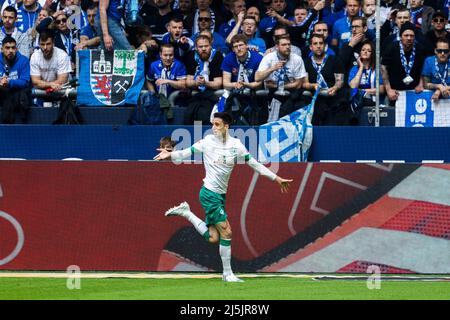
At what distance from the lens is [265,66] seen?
19047 mm

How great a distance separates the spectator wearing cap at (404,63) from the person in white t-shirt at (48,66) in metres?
4.95

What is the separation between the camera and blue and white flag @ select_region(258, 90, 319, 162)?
1811 centimetres

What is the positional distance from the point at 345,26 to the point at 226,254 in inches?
225

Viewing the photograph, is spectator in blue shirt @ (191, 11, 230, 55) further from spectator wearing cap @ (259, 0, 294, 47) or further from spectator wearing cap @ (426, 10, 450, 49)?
spectator wearing cap @ (426, 10, 450, 49)

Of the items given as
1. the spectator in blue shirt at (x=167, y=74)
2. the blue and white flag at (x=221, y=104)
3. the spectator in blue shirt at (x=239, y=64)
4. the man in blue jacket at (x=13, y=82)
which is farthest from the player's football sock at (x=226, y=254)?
the man in blue jacket at (x=13, y=82)

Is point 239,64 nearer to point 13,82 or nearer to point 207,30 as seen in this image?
point 207,30

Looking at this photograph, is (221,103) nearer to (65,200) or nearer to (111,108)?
(111,108)

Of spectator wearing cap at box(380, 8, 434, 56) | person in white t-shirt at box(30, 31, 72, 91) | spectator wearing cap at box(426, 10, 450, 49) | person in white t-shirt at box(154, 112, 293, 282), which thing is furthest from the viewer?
spectator wearing cap at box(426, 10, 450, 49)

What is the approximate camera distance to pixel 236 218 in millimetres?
17578

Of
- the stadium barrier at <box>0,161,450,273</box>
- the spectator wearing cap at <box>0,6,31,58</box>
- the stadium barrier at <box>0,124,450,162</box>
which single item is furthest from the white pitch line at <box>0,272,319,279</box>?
the spectator wearing cap at <box>0,6,31,58</box>

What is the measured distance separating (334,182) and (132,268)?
3068mm

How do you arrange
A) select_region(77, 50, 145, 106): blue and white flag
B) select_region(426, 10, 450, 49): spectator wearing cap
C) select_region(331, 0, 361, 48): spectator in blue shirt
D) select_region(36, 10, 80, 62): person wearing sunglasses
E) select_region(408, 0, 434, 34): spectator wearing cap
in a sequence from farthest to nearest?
select_region(408, 0, 434, 34): spectator wearing cap → select_region(36, 10, 80, 62): person wearing sunglasses → select_region(331, 0, 361, 48): spectator in blue shirt → select_region(426, 10, 450, 49): spectator wearing cap → select_region(77, 50, 145, 106): blue and white flag

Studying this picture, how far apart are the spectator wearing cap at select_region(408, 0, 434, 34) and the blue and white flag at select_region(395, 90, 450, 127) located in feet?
6.09

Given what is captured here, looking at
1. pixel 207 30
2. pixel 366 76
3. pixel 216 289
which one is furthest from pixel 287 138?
pixel 216 289
